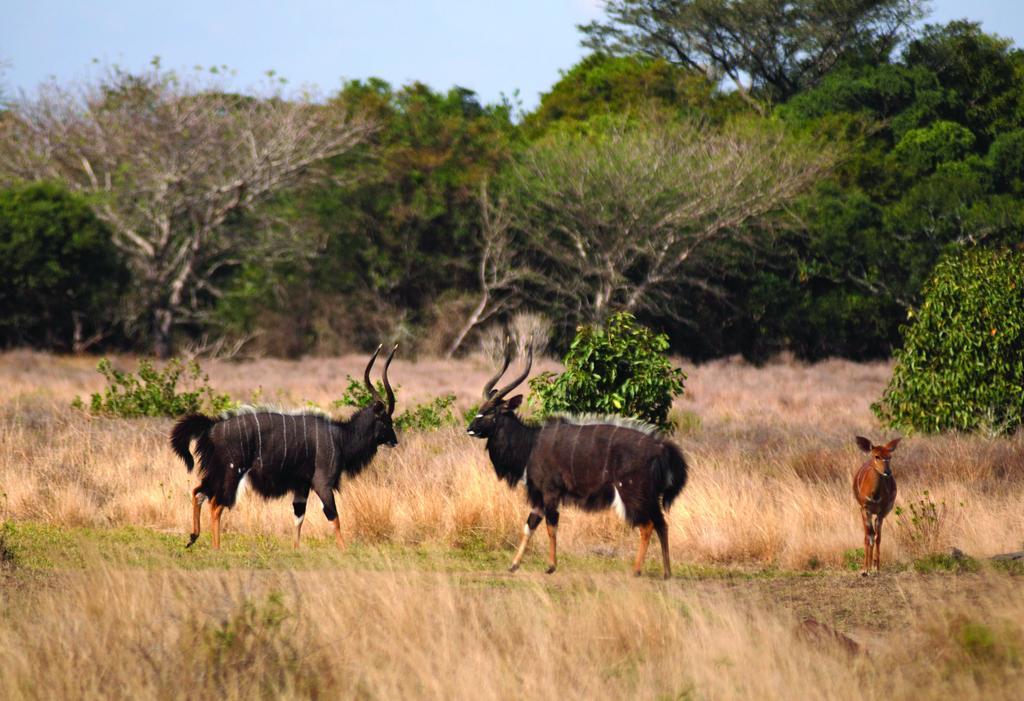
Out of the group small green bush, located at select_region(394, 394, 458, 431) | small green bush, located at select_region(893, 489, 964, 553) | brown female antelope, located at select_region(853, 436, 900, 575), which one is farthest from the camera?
small green bush, located at select_region(394, 394, 458, 431)

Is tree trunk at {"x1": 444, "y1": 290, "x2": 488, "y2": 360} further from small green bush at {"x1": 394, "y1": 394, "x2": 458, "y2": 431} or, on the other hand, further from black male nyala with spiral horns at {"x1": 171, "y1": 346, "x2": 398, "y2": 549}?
black male nyala with spiral horns at {"x1": 171, "y1": 346, "x2": 398, "y2": 549}

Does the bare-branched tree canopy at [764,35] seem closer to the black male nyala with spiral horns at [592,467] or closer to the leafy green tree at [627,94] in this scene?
the leafy green tree at [627,94]

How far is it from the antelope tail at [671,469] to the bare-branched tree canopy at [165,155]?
3074 centimetres

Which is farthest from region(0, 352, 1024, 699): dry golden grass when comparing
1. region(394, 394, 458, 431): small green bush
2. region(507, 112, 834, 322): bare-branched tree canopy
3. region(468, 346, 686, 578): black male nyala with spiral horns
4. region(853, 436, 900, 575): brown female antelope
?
region(507, 112, 834, 322): bare-branched tree canopy

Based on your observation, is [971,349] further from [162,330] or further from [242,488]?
[162,330]

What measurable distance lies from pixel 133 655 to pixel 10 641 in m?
0.77

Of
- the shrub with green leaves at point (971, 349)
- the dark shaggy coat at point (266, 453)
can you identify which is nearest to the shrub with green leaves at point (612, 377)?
the dark shaggy coat at point (266, 453)

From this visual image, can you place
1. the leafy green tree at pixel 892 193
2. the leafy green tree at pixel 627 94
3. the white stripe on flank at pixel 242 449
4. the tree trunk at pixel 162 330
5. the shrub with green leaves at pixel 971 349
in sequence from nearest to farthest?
the white stripe on flank at pixel 242 449
the shrub with green leaves at pixel 971 349
the leafy green tree at pixel 892 193
the tree trunk at pixel 162 330
the leafy green tree at pixel 627 94

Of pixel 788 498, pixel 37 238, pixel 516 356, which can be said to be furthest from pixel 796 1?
pixel 788 498

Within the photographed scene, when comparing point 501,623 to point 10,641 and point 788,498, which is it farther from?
point 788,498

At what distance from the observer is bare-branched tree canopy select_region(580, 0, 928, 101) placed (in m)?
51.1

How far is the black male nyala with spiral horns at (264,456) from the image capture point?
1123 cm

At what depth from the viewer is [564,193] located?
38281 mm

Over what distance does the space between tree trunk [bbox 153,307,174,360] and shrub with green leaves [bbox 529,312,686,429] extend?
26.8 m
